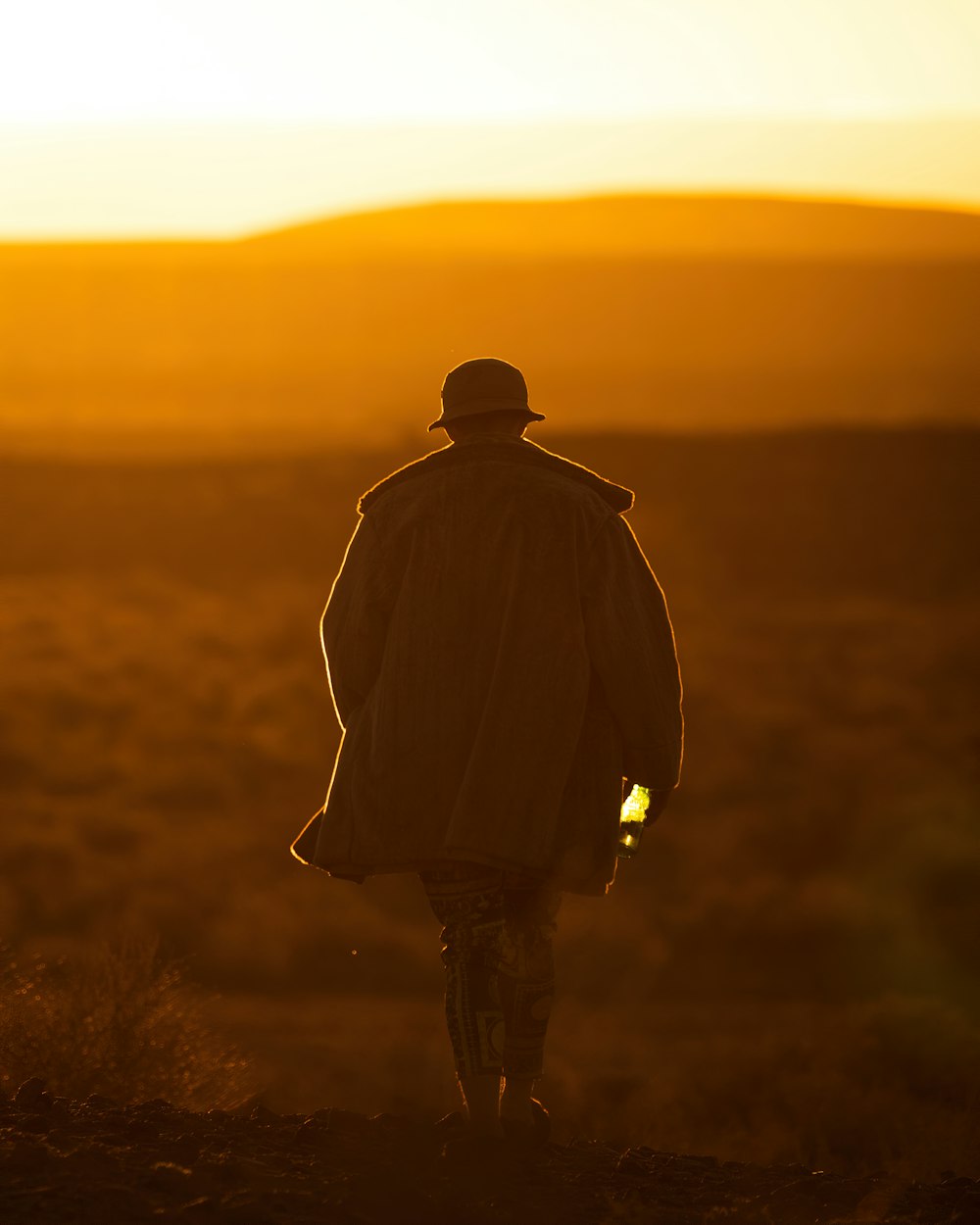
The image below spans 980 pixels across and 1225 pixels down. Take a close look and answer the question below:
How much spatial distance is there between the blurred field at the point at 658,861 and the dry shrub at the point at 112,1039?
160 cm

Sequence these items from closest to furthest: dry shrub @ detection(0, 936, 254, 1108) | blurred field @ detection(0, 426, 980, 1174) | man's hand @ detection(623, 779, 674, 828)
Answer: man's hand @ detection(623, 779, 674, 828), dry shrub @ detection(0, 936, 254, 1108), blurred field @ detection(0, 426, 980, 1174)

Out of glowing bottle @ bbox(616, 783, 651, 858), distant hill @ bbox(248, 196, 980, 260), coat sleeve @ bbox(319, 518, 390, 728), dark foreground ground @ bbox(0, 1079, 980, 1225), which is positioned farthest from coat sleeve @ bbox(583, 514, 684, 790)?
distant hill @ bbox(248, 196, 980, 260)

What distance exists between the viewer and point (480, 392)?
4.70m

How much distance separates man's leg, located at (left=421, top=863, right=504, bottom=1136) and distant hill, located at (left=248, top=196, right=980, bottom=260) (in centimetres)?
10215

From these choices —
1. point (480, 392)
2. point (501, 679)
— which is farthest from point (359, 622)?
point (480, 392)

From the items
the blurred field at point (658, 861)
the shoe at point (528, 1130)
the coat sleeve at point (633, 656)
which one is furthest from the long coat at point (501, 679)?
the blurred field at point (658, 861)

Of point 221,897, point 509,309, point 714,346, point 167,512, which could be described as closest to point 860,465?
point 167,512

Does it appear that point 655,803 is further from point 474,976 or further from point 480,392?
point 480,392

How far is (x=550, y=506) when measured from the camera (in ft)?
15.0

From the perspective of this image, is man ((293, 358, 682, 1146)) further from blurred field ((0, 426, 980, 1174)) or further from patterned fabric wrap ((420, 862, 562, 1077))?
blurred field ((0, 426, 980, 1174))

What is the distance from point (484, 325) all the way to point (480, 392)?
3377 inches

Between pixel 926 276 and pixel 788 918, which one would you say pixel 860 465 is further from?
pixel 926 276

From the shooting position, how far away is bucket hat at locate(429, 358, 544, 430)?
4.69 meters

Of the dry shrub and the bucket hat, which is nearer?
the bucket hat
